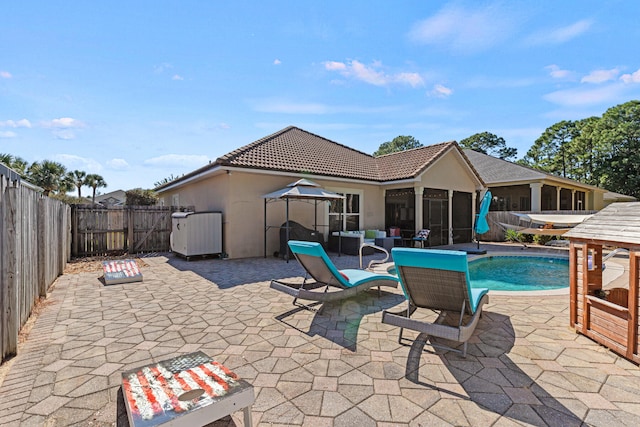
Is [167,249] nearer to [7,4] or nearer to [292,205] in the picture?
[292,205]

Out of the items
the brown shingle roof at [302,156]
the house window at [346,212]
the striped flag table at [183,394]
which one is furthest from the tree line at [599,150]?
the striped flag table at [183,394]

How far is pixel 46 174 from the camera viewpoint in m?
25.5

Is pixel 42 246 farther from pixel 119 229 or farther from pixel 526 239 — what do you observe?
pixel 526 239

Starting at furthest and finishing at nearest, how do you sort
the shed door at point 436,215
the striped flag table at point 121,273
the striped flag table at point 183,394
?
the shed door at point 436,215 < the striped flag table at point 121,273 < the striped flag table at point 183,394

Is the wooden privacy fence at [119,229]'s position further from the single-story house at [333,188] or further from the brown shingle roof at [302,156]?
the brown shingle roof at [302,156]

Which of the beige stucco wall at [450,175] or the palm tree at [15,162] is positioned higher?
the palm tree at [15,162]

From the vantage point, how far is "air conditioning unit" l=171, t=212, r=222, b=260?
10.4 meters

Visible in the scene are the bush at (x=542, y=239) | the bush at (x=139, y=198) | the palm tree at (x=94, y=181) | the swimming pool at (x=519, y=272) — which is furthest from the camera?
the palm tree at (x=94, y=181)

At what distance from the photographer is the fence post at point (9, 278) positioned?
3322mm

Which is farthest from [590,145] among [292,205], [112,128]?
[112,128]

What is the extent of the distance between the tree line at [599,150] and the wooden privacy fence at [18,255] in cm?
4221

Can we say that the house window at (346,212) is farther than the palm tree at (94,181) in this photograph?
No

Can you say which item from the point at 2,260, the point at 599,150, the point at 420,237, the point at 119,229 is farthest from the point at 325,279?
the point at 599,150

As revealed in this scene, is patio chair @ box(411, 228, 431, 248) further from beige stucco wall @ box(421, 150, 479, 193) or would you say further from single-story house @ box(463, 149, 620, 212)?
single-story house @ box(463, 149, 620, 212)
